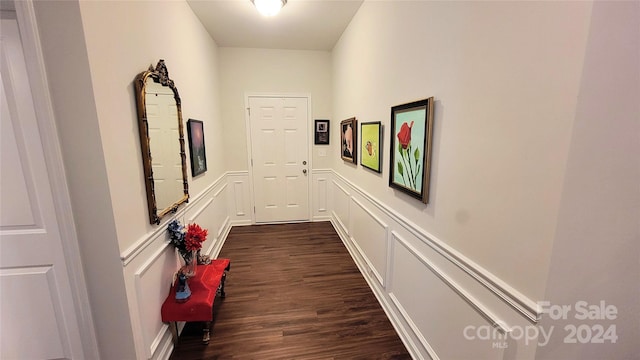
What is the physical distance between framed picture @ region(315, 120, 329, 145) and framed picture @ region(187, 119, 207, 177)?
187 centimetres

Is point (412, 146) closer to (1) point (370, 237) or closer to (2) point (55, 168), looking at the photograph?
(1) point (370, 237)

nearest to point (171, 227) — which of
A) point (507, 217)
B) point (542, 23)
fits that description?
point (507, 217)

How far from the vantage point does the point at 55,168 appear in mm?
1147

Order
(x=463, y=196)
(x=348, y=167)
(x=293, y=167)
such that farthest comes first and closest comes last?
1. (x=293, y=167)
2. (x=348, y=167)
3. (x=463, y=196)

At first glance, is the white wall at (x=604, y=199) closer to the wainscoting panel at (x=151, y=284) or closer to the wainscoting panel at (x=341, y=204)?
the wainscoting panel at (x=151, y=284)

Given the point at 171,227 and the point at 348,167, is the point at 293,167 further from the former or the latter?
the point at 171,227

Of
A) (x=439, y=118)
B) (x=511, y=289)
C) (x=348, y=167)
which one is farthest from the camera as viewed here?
(x=348, y=167)

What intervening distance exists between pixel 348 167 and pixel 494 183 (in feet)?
7.58

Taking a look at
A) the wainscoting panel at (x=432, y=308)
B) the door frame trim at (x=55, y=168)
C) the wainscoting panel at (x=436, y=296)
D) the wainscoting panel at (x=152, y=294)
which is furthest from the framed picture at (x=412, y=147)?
the door frame trim at (x=55, y=168)

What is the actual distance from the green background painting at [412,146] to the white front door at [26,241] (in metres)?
1.91

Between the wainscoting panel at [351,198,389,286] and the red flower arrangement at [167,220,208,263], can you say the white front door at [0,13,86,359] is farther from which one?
the wainscoting panel at [351,198,389,286]

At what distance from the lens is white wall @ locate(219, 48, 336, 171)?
12.4ft

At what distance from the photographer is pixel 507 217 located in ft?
3.17

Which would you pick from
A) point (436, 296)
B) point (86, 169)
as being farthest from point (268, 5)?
point (436, 296)
